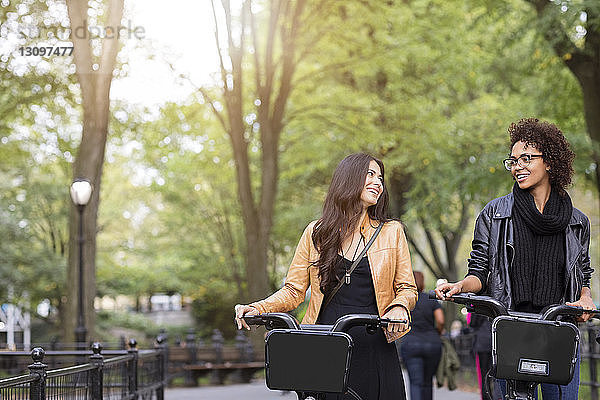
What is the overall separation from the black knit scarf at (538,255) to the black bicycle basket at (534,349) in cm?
89

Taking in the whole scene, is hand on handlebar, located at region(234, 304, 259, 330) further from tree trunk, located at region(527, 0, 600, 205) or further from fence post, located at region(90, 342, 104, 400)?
tree trunk, located at region(527, 0, 600, 205)

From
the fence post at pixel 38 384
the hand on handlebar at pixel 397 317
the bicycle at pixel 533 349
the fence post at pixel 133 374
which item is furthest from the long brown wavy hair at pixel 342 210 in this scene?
the fence post at pixel 133 374

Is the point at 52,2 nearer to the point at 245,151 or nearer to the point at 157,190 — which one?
the point at 245,151

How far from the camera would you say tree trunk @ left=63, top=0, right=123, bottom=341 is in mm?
17094

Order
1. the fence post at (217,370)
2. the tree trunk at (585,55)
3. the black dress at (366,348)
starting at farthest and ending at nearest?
the fence post at (217,370) → the tree trunk at (585,55) → the black dress at (366,348)

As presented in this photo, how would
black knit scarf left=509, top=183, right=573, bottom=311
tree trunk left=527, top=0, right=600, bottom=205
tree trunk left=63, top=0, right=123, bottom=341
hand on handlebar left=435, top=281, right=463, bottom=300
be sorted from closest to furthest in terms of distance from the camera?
hand on handlebar left=435, top=281, right=463, bottom=300
black knit scarf left=509, top=183, right=573, bottom=311
tree trunk left=527, top=0, right=600, bottom=205
tree trunk left=63, top=0, right=123, bottom=341

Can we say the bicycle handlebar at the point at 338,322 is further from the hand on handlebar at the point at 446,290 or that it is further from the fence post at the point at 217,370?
the fence post at the point at 217,370

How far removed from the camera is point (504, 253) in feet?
16.6

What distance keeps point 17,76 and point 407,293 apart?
1887 centimetres

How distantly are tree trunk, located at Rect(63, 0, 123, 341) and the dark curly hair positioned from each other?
12.8 meters

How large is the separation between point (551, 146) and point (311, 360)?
1898mm

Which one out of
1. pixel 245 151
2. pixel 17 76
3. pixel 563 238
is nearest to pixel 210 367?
pixel 245 151

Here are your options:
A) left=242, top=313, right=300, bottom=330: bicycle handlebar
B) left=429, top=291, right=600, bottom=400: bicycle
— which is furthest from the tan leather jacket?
left=429, top=291, right=600, bottom=400: bicycle

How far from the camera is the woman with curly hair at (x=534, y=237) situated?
5.01 m
